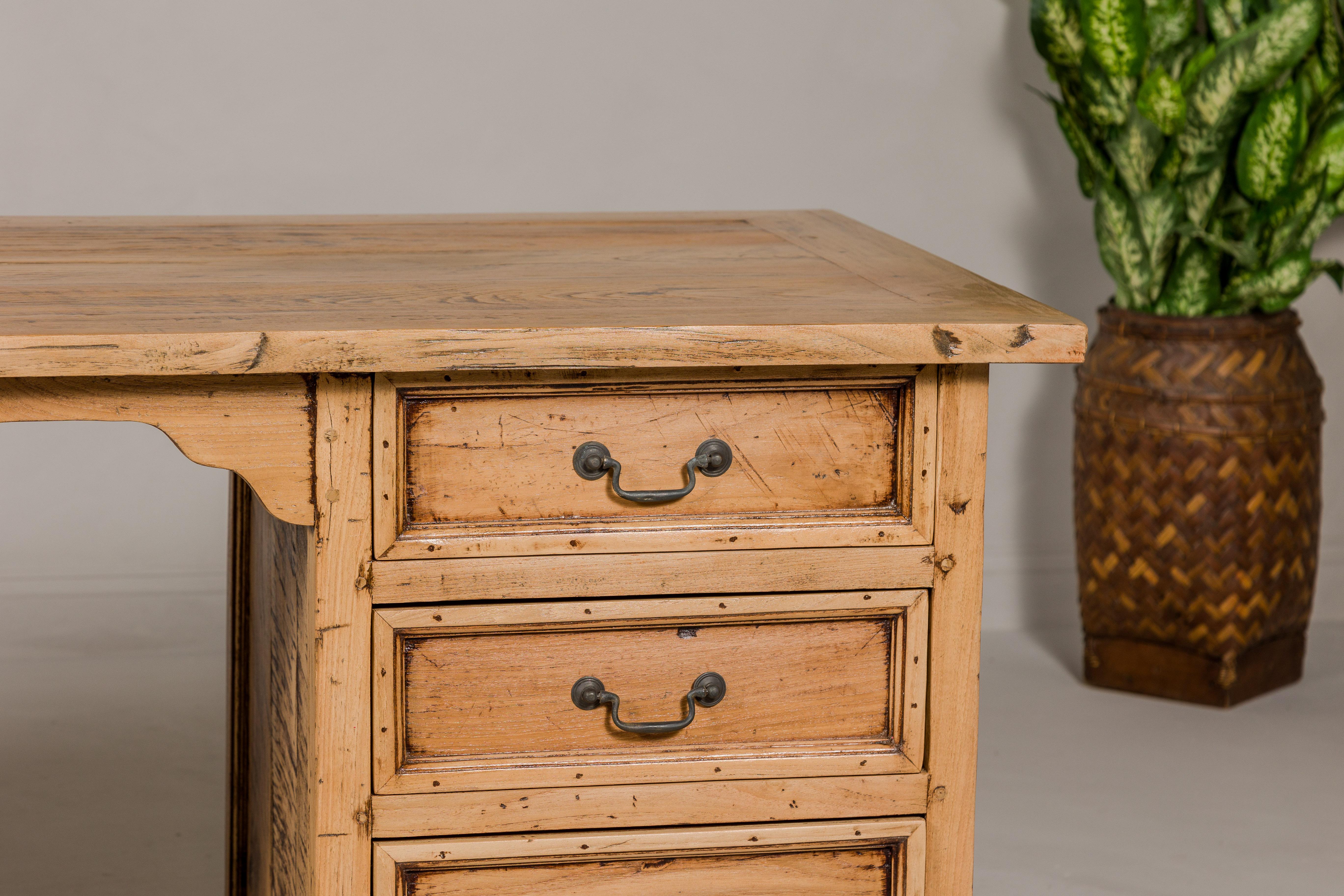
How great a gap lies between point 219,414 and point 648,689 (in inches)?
16.2

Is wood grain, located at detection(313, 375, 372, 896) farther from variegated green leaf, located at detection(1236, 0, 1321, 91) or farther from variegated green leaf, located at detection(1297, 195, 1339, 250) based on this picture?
variegated green leaf, located at detection(1297, 195, 1339, 250)

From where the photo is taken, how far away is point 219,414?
1132 millimetres

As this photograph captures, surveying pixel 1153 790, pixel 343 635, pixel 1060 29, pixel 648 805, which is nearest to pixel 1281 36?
pixel 1060 29

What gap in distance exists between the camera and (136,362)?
3.48 ft

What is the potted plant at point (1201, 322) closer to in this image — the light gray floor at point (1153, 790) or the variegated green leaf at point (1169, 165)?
the variegated green leaf at point (1169, 165)

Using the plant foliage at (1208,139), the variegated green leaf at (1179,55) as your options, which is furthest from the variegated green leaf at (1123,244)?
the variegated green leaf at (1179,55)

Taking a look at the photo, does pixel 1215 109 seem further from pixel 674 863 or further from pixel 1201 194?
pixel 674 863

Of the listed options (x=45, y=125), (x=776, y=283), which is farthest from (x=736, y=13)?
(x=776, y=283)

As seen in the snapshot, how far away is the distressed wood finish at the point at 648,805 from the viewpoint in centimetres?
121

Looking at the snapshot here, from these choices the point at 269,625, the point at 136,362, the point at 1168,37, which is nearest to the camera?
the point at 136,362

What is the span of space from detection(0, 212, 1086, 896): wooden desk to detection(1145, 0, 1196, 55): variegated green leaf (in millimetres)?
1528

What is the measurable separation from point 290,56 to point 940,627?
2149 mm

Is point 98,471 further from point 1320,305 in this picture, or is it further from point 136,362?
point 1320,305

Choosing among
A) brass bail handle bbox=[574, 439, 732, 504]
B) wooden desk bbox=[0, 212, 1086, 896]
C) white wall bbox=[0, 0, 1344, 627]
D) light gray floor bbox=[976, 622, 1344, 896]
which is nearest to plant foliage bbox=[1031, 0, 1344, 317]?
white wall bbox=[0, 0, 1344, 627]
